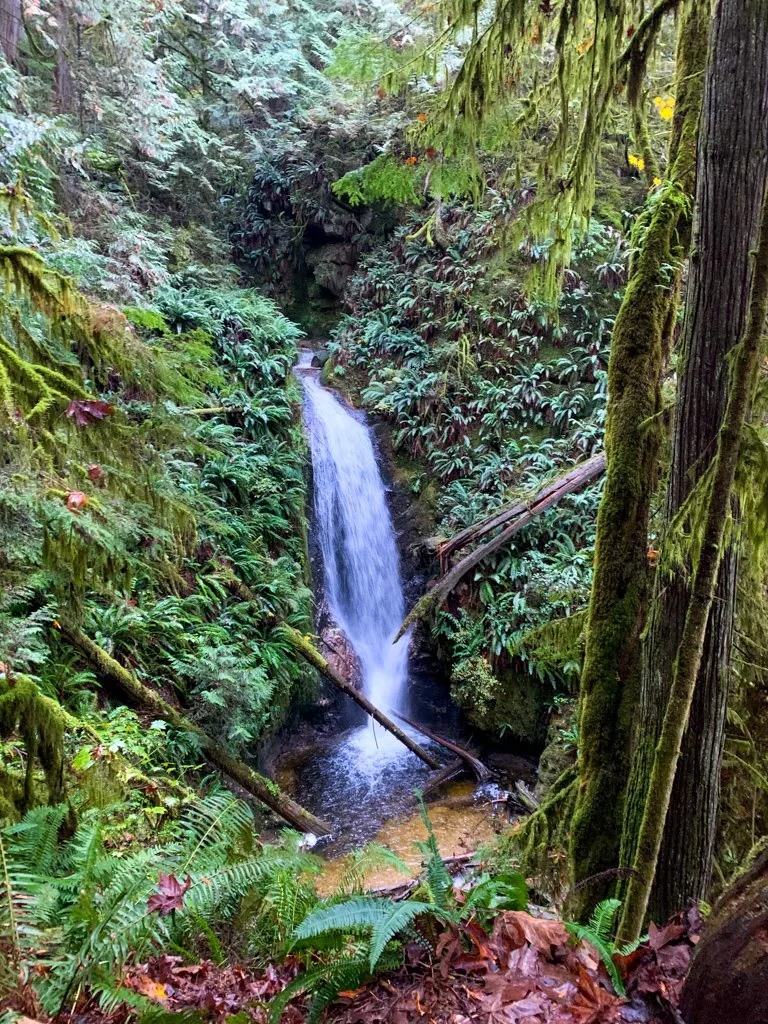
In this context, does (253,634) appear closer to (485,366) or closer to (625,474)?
(625,474)

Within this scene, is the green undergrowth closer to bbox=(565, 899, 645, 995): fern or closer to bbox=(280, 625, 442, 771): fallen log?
bbox=(280, 625, 442, 771): fallen log

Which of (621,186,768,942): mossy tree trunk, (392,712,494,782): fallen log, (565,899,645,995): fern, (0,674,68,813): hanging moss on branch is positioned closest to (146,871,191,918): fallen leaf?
(0,674,68,813): hanging moss on branch

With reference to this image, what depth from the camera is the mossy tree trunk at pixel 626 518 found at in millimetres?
3115

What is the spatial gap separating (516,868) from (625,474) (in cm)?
252

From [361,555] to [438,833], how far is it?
17.1 ft

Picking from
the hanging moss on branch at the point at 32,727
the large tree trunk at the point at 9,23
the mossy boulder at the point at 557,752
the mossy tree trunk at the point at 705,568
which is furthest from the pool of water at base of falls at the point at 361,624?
the large tree trunk at the point at 9,23

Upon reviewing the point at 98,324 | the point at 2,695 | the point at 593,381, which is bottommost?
the point at 2,695

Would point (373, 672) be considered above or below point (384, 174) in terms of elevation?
below

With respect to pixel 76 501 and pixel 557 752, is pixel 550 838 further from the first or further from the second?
pixel 557 752

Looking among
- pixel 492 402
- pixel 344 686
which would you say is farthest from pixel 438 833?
pixel 492 402

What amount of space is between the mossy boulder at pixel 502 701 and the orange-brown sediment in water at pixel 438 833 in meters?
1.23

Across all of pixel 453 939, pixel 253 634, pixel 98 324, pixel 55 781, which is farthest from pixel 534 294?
pixel 253 634

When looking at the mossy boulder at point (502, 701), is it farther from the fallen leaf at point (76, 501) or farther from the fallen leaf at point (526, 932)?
the fallen leaf at point (76, 501)

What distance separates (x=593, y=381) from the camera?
11.8 m
